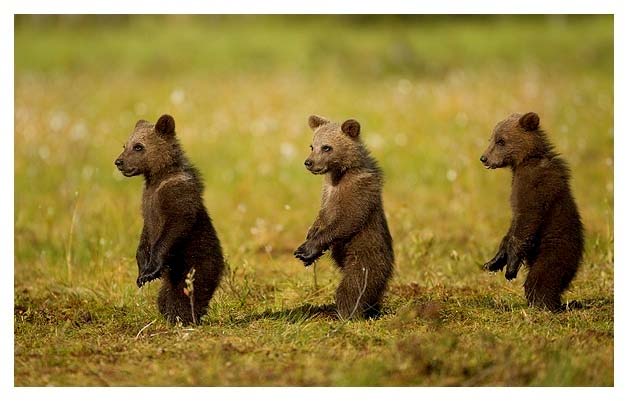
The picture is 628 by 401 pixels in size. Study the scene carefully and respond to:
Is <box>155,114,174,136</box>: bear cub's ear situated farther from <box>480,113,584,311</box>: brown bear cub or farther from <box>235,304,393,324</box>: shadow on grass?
<box>480,113,584,311</box>: brown bear cub

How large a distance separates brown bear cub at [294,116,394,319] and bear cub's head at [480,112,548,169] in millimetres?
1066

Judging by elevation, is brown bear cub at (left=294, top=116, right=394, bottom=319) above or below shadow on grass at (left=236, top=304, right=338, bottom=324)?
above

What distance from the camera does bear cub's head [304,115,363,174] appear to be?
339 inches

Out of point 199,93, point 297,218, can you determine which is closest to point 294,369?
point 297,218

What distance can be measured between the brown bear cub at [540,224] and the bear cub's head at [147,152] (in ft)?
9.59

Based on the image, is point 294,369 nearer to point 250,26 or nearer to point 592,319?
point 592,319

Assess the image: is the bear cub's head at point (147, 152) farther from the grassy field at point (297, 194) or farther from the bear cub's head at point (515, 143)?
the bear cub's head at point (515, 143)

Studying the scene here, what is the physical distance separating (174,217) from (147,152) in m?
0.68

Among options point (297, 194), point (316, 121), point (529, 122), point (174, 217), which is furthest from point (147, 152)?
point (297, 194)

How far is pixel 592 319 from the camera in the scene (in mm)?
8453

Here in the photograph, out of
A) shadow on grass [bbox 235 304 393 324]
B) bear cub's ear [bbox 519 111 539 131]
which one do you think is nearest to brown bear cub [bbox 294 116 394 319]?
shadow on grass [bbox 235 304 393 324]

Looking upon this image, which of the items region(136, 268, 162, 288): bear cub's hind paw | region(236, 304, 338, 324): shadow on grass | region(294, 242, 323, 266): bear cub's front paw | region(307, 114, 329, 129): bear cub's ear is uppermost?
region(307, 114, 329, 129): bear cub's ear
